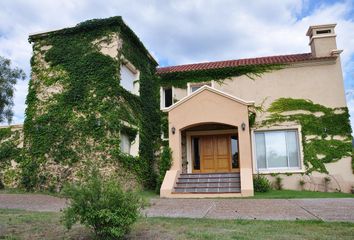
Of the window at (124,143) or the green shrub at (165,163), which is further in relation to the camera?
the window at (124,143)

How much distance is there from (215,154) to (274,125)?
3.34 metres

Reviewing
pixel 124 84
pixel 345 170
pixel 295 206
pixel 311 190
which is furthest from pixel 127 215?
pixel 345 170

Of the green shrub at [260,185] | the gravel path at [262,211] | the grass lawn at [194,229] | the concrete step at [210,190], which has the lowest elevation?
the grass lawn at [194,229]

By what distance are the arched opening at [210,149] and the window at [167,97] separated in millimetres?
2391

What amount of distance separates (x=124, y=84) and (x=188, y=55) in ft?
22.4

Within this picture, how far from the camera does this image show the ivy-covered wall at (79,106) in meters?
12.8

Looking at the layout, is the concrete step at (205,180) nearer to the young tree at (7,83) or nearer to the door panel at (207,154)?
the door panel at (207,154)

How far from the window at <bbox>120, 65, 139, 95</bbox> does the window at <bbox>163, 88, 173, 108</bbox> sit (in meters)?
2.43

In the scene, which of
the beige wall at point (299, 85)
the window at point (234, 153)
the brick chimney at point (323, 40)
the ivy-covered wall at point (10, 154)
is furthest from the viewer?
the brick chimney at point (323, 40)

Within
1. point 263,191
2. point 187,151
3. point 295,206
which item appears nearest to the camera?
point 295,206

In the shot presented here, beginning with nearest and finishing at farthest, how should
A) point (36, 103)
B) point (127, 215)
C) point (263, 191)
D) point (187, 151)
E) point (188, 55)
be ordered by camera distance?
point (127, 215) < point (263, 191) < point (36, 103) < point (187, 151) < point (188, 55)

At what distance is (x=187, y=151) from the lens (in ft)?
53.0

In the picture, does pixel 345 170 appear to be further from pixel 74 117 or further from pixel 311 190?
pixel 74 117

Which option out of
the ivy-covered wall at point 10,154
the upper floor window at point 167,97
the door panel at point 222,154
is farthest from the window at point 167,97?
the ivy-covered wall at point 10,154
